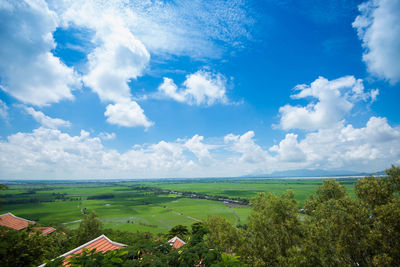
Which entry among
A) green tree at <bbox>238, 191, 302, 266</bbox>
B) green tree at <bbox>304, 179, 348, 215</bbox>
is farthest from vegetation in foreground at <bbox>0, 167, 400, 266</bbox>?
green tree at <bbox>304, 179, 348, 215</bbox>

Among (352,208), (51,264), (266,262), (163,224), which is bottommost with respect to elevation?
(163,224)

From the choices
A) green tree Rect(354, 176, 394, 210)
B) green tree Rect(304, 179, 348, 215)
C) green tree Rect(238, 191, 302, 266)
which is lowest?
green tree Rect(238, 191, 302, 266)

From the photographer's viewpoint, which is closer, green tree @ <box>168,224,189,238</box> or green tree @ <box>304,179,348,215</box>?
green tree @ <box>168,224,189,238</box>

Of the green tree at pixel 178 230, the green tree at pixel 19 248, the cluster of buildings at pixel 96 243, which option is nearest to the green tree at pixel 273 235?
the green tree at pixel 178 230

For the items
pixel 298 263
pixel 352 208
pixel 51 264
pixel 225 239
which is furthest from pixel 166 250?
pixel 225 239

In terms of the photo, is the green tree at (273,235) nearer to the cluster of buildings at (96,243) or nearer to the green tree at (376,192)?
the green tree at (376,192)

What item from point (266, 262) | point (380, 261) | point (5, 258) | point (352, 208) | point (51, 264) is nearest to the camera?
point (51, 264)

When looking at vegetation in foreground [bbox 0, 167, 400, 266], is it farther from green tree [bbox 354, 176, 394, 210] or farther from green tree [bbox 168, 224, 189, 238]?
green tree [bbox 168, 224, 189, 238]

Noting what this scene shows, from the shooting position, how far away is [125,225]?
57.9 metres

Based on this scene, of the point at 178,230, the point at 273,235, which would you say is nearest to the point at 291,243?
the point at 273,235

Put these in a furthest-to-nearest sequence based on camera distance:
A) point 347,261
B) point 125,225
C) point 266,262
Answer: point 125,225 → point 266,262 → point 347,261

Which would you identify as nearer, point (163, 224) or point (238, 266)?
point (238, 266)

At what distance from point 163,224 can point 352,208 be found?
5979 cm

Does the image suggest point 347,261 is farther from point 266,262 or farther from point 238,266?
point 238,266
